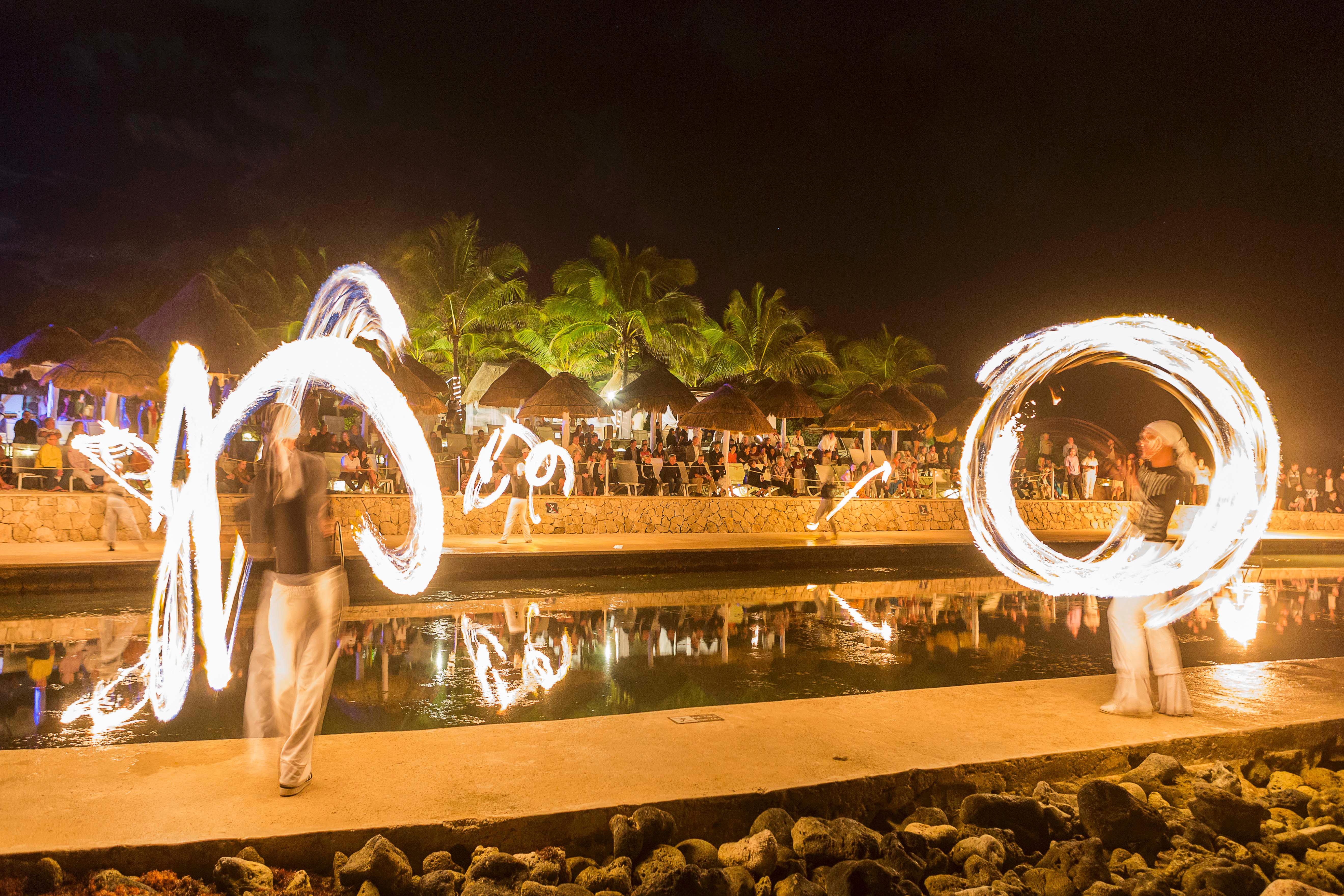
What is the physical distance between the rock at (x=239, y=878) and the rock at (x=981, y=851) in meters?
3.10

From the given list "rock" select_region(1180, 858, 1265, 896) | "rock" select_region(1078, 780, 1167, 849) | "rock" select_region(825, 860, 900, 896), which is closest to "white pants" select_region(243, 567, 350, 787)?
"rock" select_region(825, 860, 900, 896)

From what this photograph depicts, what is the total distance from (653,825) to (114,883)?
213 centimetres

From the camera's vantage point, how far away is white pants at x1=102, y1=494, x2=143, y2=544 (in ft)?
45.9

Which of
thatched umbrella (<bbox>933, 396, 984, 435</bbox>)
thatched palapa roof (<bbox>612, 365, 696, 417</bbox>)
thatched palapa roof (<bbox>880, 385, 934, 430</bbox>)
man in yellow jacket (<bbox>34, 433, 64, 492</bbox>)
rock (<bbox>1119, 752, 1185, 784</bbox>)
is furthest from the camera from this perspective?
thatched umbrella (<bbox>933, 396, 984, 435</bbox>)

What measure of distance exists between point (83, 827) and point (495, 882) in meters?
1.69

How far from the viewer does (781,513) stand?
2220 cm

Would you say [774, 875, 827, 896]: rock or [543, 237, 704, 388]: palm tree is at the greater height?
[543, 237, 704, 388]: palm tree

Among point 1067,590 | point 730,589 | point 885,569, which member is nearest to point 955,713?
point 1067,590

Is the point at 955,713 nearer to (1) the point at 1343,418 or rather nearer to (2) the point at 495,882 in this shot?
(2) the point at 495,882

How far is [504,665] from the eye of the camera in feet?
26.5

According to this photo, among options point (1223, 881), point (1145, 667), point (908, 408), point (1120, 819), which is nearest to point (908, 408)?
point (908, 408)

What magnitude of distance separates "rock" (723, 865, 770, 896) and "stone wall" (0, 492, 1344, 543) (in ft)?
36.5

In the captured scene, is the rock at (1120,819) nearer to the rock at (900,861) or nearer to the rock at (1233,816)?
the rock at (1233,816)

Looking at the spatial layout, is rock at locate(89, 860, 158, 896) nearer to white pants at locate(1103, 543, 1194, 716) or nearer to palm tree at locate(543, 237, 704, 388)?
white pants at locate(1103, 543, 1194, 716)
